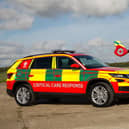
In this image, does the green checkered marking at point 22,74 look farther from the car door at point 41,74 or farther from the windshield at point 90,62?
the windshield at point 90,62

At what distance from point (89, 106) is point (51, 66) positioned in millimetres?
1745


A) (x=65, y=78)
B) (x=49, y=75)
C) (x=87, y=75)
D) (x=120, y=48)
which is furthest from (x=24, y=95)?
(x=120, y=48)

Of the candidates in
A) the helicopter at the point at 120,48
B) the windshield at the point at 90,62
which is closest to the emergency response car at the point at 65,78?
the windshield at the point at 90,62

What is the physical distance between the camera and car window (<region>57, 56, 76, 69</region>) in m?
9.18

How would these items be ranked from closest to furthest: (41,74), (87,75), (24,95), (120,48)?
(87,75) < (41,74) < (24,95) < (120,48)

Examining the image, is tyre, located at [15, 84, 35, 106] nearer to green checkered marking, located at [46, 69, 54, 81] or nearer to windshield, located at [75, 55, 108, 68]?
green checkered marking, located at [46, 69, 54, 81]

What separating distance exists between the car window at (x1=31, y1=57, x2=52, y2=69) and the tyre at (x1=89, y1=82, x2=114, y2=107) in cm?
169

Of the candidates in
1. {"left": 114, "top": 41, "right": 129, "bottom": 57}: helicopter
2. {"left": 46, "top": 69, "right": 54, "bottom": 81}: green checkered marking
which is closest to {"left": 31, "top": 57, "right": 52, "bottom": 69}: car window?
{"left": 46, "top": 69, "right": 54, "bottom": 81}: green checkered marking

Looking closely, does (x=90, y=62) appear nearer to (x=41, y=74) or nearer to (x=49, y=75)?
→ (x=49, y=75)

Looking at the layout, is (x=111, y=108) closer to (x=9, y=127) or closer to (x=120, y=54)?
(x=9, y=127)

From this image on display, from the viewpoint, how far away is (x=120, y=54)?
45031 mm

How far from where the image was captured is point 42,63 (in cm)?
966

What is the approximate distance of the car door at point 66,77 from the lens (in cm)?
889

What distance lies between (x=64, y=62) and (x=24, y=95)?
1.85m
